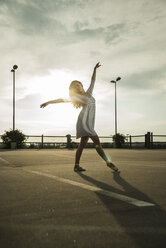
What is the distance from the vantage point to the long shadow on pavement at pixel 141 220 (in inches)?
65.0

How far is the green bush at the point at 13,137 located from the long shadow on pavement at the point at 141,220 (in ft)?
81.8

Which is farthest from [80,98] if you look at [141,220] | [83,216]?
[141,220]

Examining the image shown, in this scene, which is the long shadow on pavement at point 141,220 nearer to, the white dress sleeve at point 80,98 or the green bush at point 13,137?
the white dress sleeve at point 80,98

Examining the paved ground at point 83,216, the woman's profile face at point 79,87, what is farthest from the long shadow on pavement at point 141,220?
the woman's profile face at point 79,87

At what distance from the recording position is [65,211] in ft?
7.63

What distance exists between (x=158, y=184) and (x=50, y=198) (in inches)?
61.0

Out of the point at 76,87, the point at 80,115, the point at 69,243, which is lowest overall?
the point at 69,243

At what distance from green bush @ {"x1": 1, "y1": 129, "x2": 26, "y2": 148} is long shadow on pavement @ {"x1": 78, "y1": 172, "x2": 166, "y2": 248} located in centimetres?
2493

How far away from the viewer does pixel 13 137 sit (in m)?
26.9

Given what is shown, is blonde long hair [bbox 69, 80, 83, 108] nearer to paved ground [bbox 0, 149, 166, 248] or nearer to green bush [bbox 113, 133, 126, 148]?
paved ground [bbox 0, 149, 166, 248]

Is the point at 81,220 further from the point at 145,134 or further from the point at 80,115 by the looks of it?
the point at 145,134

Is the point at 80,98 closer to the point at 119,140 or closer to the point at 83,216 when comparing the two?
Result: the point at 83,216

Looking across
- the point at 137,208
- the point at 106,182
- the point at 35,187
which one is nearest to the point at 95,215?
the point at 137,208

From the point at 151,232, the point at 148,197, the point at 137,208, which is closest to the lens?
the point at 151,232
